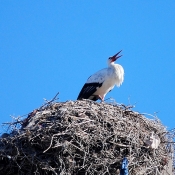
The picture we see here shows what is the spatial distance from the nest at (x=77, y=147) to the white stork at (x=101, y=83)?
314 centimetres

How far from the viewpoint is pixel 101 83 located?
1262 cm

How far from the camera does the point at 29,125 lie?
9227mm

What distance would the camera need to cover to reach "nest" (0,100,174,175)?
8688mm

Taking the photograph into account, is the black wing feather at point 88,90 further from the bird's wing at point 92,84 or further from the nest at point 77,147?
the nest at point 77,147

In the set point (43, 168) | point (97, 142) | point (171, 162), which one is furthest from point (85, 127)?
point (171, 162)

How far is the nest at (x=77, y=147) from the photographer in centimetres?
869

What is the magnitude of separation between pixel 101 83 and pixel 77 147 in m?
4.03

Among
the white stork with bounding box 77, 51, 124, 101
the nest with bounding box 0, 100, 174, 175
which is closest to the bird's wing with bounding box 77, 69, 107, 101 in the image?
the white stork with bounding box 77, 51, 124, 101

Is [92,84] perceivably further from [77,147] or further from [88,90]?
[77,147]

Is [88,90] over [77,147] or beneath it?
over

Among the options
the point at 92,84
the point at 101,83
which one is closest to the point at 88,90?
the point at 92,84

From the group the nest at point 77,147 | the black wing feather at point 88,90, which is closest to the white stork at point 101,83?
the black wing feather at point 88,90

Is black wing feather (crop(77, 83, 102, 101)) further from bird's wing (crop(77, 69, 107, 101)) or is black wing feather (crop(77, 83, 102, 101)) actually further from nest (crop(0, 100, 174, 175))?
nest (crop(0, 100, 174, 175))

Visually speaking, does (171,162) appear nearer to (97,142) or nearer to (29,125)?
(97,142)
